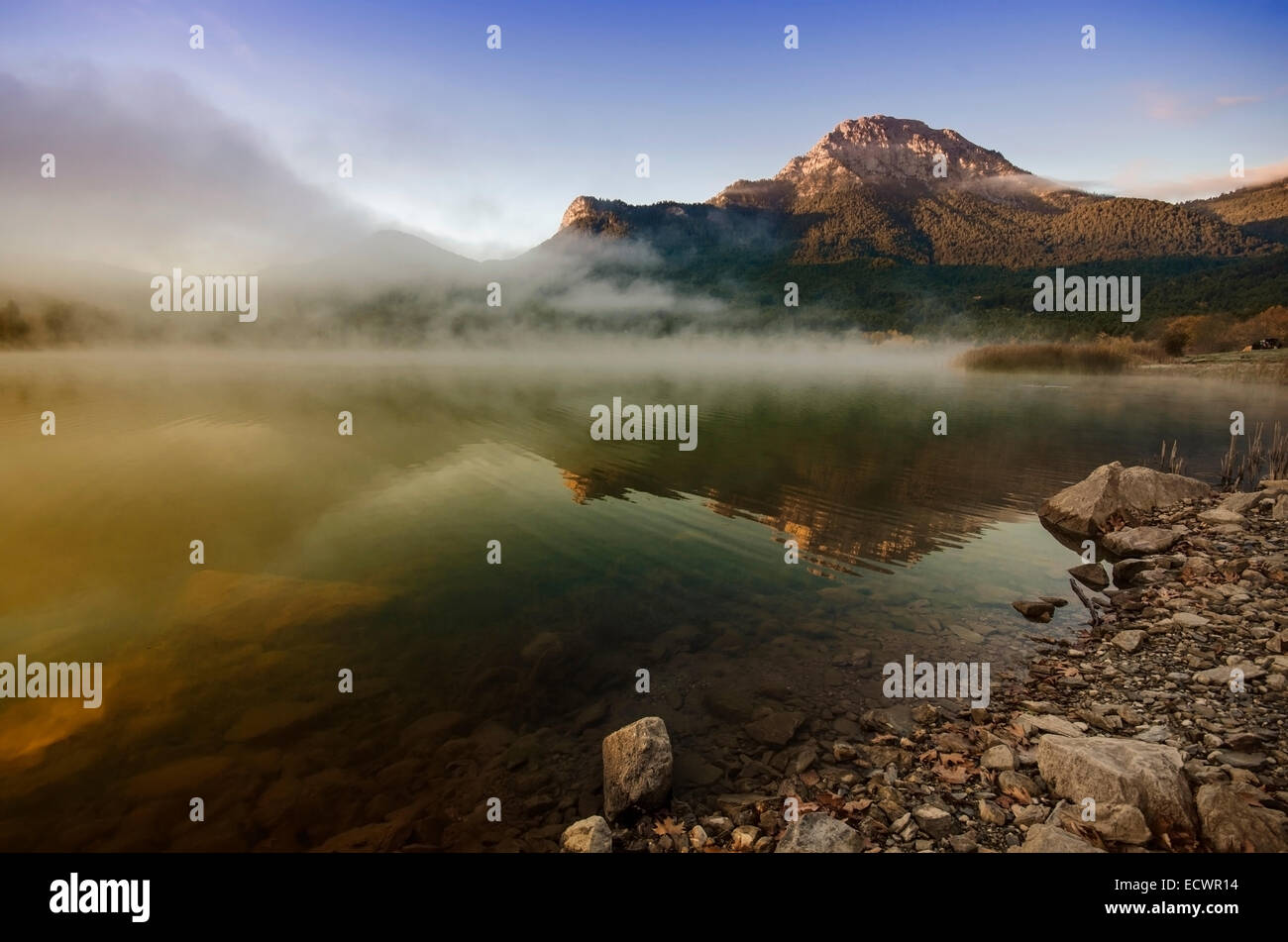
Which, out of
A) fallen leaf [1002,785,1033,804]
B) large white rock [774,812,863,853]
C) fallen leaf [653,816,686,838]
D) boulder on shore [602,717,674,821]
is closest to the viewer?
large white rock [774,812,863,853]

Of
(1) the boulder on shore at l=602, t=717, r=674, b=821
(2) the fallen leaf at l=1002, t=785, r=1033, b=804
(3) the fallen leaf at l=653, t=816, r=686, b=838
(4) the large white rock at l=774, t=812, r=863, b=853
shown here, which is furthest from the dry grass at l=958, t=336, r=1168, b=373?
(3) the fallen leaf at l=653, t=816, r=686, b=838

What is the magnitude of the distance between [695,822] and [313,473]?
27.0 meters

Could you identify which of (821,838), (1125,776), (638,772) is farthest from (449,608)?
(1125,776)

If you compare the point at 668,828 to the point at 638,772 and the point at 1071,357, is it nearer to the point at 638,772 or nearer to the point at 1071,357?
the point at 638,772

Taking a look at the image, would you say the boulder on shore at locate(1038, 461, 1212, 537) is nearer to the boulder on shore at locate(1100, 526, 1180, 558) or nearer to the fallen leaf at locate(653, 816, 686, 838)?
the boulder on shore at locate(1100, 526, 1180, 558)

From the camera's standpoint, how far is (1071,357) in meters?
105

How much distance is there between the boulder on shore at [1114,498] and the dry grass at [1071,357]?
10192 centimetres

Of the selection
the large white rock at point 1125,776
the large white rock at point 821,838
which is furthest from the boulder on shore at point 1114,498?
the large white rock at point 821,838

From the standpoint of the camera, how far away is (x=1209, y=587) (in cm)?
1297

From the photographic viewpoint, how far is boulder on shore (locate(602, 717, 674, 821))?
739cm

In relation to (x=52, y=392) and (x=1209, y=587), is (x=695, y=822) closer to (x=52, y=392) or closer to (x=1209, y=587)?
(x=1209, y=587)

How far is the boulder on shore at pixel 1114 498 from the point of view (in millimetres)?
19516

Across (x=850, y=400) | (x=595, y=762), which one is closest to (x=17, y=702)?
(x=595, y=762)

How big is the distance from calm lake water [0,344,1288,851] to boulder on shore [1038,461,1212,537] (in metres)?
1.56
